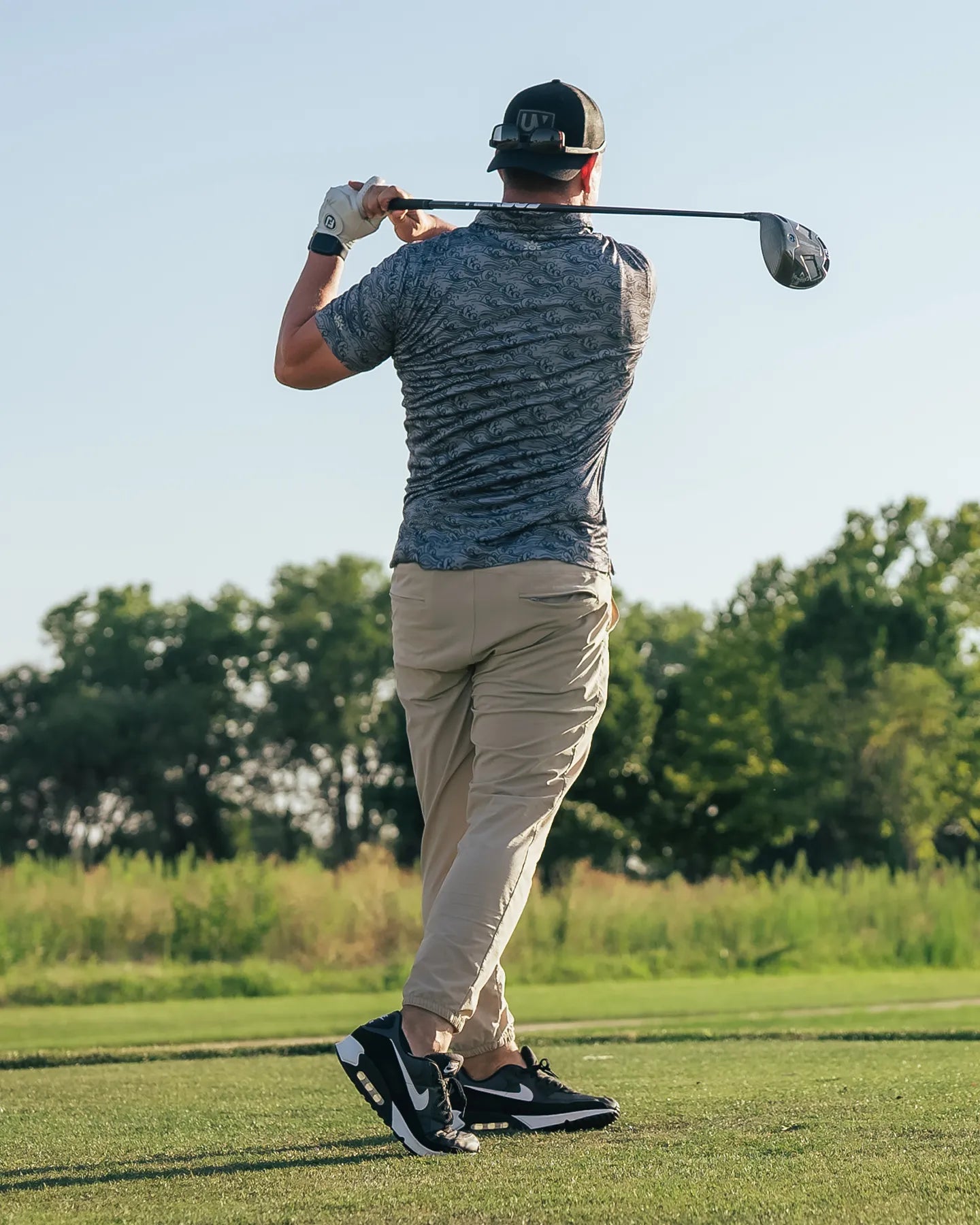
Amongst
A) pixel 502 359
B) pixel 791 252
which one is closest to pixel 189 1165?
pixel 502 359

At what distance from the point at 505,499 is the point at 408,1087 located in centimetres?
122

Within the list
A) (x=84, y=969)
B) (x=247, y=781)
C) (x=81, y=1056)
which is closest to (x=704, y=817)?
(x=247, y=781)

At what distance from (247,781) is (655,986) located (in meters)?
45.5

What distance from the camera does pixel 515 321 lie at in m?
3.43

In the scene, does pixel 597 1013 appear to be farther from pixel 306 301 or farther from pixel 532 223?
pixel 532 223

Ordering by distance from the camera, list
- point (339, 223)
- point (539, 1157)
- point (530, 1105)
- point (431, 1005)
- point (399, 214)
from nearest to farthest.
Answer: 1. point (539, 1157)
2. point (431, 1005)
3. point (530, 1105)
4. point (339, 223)
5. point (399, 214)

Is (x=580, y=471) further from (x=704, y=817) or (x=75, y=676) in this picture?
(x=75, y=676)

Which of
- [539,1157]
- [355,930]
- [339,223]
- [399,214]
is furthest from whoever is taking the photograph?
[355,930]

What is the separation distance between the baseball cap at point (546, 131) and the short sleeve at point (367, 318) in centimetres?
36

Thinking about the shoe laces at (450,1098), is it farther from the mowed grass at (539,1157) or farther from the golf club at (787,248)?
the golf club at (787,248)

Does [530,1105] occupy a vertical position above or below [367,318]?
below

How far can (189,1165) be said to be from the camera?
9.68ft

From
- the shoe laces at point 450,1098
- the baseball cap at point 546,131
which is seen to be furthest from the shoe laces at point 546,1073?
the baseball cap at point 546,131

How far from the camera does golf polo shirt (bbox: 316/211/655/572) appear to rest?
135 inches
